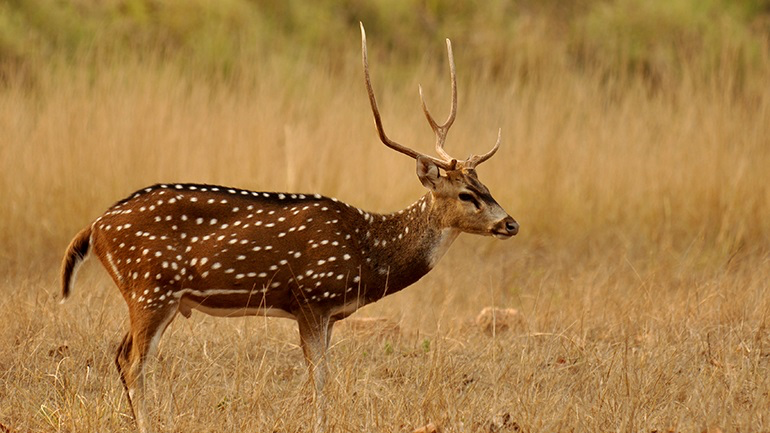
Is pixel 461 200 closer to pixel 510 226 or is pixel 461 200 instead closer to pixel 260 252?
pixel 510 226

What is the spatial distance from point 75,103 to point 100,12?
16.4ft

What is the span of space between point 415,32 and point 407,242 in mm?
11208

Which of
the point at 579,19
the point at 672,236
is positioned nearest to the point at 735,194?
the point at 672,236

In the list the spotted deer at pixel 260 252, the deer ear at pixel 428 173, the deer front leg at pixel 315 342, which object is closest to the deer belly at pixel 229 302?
the spotted deer at pixel 260 252

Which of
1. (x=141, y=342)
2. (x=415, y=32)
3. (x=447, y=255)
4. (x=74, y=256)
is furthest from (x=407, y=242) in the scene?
(x=415, y=32)

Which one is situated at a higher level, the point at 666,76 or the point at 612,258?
the point at 666,76

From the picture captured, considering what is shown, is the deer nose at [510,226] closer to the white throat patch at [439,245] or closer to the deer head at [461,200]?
the deer head at [461,200]

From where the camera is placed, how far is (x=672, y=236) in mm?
10008

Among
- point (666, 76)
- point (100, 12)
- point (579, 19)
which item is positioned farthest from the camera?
point (579, 19)

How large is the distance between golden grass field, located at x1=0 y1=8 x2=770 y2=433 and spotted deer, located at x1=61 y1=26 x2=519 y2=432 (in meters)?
0.31

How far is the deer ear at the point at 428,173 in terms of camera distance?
560 centimetres

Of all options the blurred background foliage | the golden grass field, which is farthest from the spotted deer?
the blurred background foliage

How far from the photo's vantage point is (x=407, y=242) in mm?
5648

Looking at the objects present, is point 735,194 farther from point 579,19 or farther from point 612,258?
point 579,19
